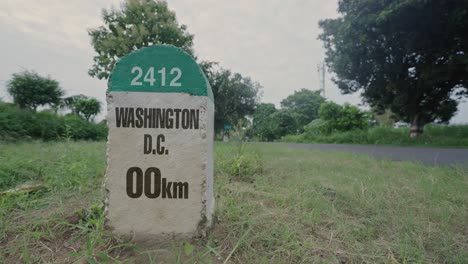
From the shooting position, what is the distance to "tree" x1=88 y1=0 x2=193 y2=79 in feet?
37.0

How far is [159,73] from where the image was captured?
1.28 metres

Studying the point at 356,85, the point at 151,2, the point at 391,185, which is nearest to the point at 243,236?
the point at 391,185

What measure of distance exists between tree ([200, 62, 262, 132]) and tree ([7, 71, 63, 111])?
A: 8343 millimetres

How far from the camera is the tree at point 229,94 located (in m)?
14.7

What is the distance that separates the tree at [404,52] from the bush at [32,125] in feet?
37.7

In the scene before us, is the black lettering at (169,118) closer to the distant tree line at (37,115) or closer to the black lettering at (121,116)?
the black lettering at (121,116)

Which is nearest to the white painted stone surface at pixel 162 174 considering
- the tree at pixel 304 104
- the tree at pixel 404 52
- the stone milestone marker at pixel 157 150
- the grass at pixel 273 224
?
the stone milestone marker at pixel 157 150

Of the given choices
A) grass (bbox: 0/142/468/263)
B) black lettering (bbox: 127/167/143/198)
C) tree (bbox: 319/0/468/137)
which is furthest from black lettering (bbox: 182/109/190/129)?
tree (bbox: 319/0/468/137)

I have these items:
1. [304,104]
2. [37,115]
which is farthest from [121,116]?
[304,104]

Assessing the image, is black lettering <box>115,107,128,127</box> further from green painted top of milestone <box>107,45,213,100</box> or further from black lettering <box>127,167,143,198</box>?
black lettering <box>127,167,143,198</box>

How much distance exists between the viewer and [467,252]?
1.27 meters

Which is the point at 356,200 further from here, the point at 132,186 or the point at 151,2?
the point at 151,2

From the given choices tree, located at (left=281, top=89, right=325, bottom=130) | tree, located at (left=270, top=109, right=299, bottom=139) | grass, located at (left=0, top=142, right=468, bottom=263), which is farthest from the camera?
tree, located at (left=281, top=89, right=325, bottom=130)

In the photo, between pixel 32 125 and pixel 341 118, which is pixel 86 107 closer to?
pixel 32 125
